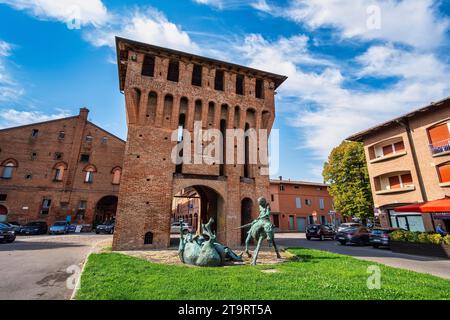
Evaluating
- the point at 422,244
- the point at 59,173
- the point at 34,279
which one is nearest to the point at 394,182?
the point at 422,244

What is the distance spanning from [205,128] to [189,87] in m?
3.30

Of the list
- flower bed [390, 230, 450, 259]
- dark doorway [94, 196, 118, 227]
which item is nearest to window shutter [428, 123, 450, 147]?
flower bed [390, 230, 450, 259]

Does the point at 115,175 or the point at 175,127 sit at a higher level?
the point at 175,127

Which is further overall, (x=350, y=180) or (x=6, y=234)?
(x=350, y=180)

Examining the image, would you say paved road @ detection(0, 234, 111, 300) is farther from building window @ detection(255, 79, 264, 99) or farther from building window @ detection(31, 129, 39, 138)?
building window @ detection(31, 129, 39, 138)

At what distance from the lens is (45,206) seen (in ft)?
91.3

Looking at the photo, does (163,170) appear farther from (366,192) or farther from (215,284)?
(366,192)

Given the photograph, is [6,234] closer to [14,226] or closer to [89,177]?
[14,226]

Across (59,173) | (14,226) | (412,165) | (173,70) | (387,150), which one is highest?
(173,70)

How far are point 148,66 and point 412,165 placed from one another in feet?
75.1

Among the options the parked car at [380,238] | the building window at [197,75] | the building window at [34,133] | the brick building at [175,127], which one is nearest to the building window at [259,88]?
the brick building at [175,127]

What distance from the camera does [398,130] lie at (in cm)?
1973

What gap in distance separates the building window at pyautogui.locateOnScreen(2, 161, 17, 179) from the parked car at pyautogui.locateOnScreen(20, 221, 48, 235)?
7.57 meters
